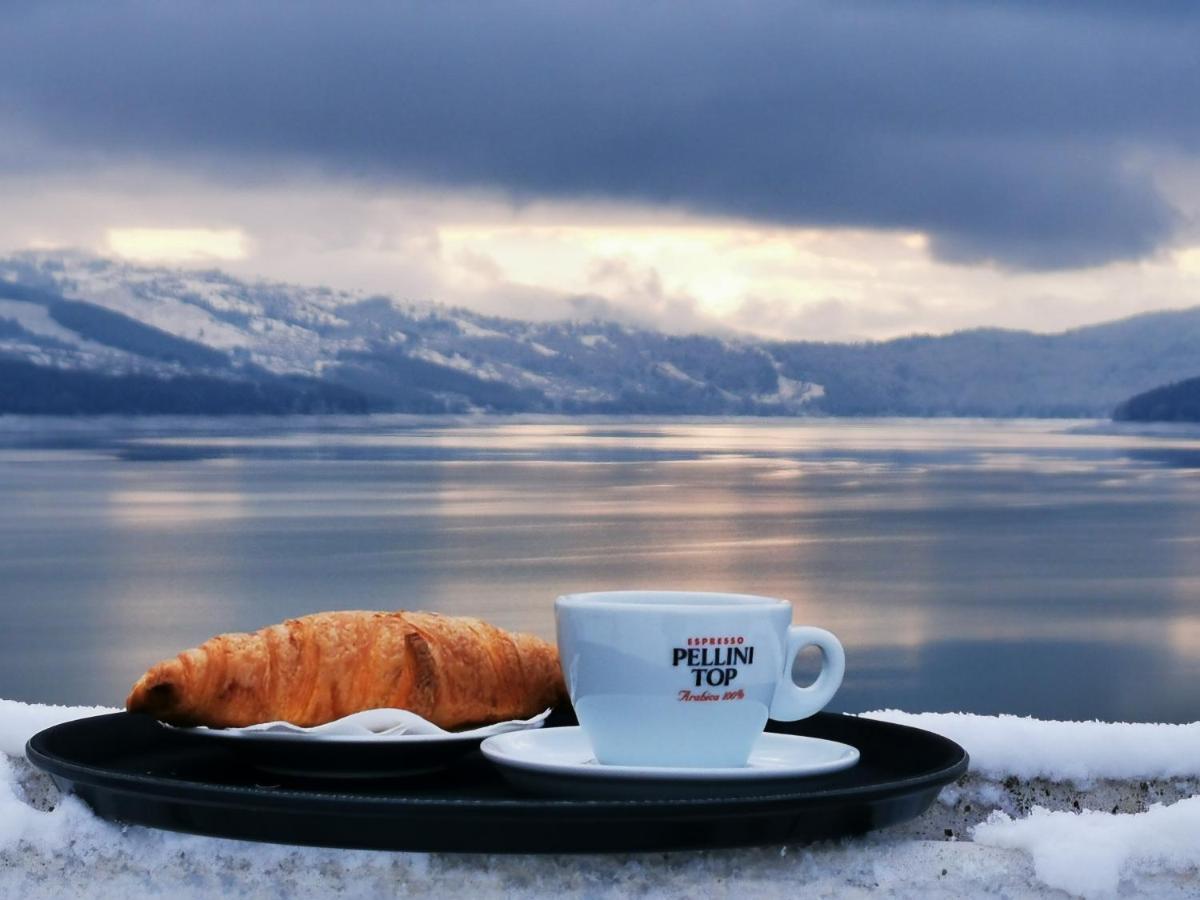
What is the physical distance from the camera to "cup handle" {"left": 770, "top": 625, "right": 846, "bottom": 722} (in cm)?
98

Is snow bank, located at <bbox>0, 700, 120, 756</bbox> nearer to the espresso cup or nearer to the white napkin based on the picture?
the white napkin

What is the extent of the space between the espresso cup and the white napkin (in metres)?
0.11

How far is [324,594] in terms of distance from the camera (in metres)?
12.5

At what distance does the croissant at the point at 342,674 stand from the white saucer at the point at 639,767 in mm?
65

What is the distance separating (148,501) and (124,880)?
21.2 m

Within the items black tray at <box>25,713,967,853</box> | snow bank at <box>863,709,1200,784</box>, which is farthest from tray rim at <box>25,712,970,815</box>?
snow bank at <box>863,709,1200,784</box>

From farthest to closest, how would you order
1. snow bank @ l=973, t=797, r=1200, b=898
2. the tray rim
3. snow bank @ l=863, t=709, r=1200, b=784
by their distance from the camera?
snow bank @ l=863, t=709, r=1200, b=784, snow bank @ l=973, t=797, r=1200, b=898, the tray rim

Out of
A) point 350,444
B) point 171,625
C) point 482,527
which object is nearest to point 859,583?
point 482,527

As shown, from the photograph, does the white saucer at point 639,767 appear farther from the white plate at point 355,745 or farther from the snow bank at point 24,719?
the snow bank at point 24,719

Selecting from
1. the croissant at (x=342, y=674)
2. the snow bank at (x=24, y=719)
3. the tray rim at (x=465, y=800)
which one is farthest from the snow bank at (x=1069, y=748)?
the snow bank at (x=24, y=719)

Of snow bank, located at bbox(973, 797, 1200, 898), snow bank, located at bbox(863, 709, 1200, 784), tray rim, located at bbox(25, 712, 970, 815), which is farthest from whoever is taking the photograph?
snow bank, located at bbox(863, 709, 1200, 784)

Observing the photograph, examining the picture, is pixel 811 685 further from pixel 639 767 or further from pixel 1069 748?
pixel 1069 748

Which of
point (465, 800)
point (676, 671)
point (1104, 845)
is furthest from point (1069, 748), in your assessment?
point (465, 800)

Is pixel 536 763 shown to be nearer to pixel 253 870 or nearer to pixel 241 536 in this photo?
pixel 253 870
